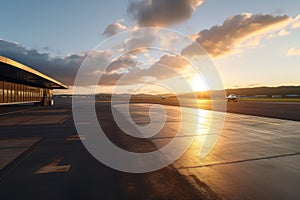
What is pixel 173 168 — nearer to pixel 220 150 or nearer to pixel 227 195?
pixel 227 195

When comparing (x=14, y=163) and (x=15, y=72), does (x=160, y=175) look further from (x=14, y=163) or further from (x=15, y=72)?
(x=15, y=72)

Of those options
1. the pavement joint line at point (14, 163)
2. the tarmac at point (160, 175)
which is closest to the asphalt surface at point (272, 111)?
the tarmac at point (160, 175)

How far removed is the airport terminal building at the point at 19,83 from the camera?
20328 mm

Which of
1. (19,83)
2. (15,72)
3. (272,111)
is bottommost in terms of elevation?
(272,111)

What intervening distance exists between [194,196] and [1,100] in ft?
103

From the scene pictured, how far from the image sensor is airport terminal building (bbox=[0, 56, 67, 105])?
20328 mm

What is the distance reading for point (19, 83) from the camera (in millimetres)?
33719

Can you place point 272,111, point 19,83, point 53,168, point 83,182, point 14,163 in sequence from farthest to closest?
point 19,83 < point 272,111 < point 14,163 < point 53,168 < point 83,182

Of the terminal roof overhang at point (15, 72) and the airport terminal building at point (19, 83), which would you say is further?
the airport terminal building at point (19, 83)

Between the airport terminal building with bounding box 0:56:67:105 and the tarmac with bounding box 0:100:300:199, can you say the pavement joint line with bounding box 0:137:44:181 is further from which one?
the airport terminal building with bounding box 0:56:67:105

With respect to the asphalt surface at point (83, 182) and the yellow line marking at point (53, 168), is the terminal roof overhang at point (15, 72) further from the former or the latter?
the yellow line marking at point (53, 168)

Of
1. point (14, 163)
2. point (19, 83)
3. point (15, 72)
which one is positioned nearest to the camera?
point (14, 163)

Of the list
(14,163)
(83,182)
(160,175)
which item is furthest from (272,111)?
(14,163)

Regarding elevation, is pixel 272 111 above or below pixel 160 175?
above
